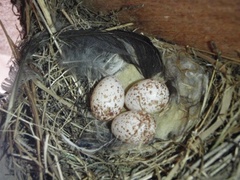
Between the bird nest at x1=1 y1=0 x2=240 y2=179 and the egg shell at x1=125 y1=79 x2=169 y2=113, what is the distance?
133mm

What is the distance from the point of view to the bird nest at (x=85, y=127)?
128 centimetres

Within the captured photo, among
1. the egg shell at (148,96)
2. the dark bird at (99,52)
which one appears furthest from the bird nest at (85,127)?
the egg shell at (148,96)

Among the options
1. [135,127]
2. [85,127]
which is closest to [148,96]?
[135,127]

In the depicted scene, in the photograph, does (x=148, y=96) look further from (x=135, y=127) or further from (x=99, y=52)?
(x=99, y=52)

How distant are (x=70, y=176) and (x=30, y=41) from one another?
22.2 inches

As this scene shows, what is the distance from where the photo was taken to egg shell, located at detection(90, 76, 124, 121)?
155 cm

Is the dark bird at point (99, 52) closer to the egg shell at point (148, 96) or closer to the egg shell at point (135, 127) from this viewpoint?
the egg shell at point (148, 96)

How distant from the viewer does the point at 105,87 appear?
1551 millimetres

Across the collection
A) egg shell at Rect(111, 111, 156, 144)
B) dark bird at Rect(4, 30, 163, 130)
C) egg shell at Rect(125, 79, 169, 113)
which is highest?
dark bird at Rect(4, 30, 163, 130)

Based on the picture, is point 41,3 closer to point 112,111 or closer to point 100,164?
point 112,111

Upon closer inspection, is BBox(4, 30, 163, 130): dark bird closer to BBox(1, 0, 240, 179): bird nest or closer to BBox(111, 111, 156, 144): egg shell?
BBox(1, 0, 240, 179): bird nest

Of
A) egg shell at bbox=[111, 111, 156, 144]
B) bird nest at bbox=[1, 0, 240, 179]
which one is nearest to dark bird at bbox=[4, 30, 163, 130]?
bird nest at bbox=[1, 0, 240, 179]

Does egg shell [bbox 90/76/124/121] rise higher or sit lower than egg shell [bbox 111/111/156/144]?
higher

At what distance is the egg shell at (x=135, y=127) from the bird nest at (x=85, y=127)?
38 mm
